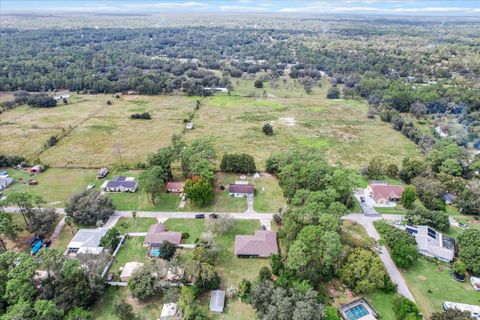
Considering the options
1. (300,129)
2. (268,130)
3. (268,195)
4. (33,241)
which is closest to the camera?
(33,241)

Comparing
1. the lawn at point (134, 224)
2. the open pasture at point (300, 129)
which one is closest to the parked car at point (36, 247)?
the lawn at point (134, 224)

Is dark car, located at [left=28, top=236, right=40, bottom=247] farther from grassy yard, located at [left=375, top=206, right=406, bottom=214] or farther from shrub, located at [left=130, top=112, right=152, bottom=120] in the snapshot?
shrub, located at [left=130, top=112, right=152, bottom=120]

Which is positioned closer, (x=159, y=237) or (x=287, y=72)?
(x=159, y=237)

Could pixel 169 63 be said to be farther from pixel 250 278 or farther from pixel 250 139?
pixel 250 278

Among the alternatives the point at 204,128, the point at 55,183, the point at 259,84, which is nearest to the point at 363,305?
the point at 55,183

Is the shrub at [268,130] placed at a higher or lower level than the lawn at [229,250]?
higher

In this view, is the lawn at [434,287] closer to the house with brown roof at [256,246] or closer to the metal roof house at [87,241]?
the house with brown roof at [256,246]

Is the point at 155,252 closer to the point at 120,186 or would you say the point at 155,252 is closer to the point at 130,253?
the point at 130,253

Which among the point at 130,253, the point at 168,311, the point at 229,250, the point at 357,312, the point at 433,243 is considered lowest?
the point at 229,250
